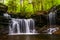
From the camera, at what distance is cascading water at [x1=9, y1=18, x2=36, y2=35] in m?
14.8

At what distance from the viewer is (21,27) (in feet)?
49.2

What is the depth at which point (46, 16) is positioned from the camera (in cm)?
1578

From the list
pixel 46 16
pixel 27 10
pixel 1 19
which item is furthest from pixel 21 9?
pixel 1 19

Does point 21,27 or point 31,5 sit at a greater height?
point 31,5

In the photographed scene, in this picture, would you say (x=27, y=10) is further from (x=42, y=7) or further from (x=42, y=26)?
(x=42, y=26)

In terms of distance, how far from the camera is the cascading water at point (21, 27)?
1477 centimetres

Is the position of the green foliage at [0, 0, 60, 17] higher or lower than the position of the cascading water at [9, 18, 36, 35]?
higher

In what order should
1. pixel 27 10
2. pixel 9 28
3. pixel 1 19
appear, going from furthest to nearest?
1. pixel 27 10
2. pixel 9 28
3. pixel 1 19

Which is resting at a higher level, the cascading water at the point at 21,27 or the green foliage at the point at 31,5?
the green foliage at the point at 31,5

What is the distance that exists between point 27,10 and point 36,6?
116 cm

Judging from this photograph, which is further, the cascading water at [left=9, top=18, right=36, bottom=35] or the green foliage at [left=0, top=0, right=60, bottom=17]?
the green foliage at [left=0, top=0, right=60, bottom=17]

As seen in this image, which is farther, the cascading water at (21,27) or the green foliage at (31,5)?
the green foliage at (31,5)

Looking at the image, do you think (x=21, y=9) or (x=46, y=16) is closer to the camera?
(x=46, y=16)

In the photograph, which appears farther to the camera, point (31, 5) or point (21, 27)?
point (31, 5)
